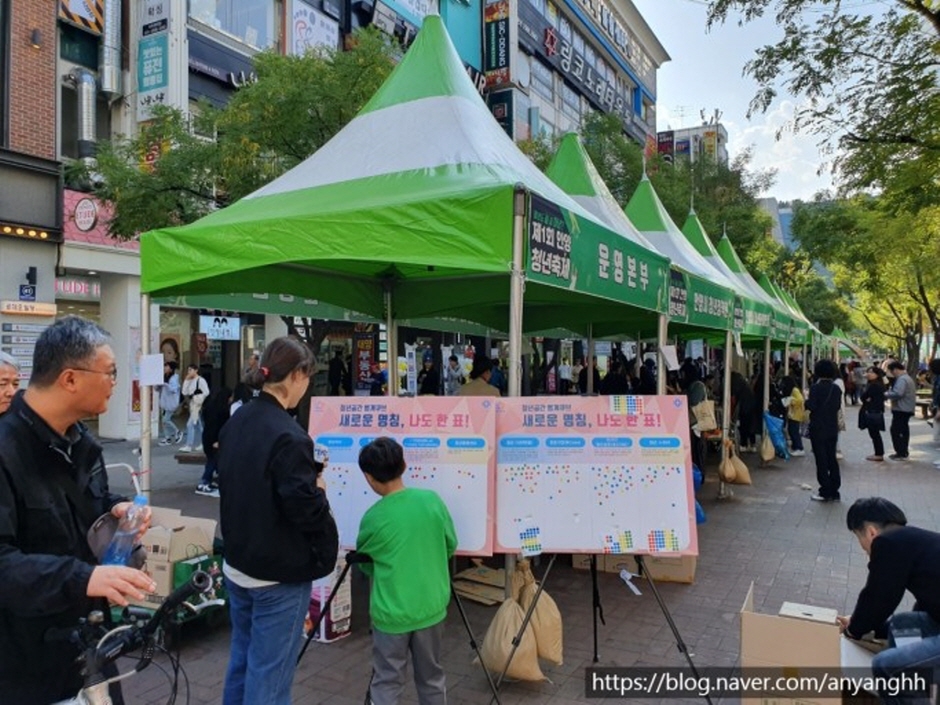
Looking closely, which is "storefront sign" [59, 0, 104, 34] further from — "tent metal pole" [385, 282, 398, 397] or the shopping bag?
the shopping bag

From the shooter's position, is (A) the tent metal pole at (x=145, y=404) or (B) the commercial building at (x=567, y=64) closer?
(A) the tent metal pole at (x=145, y=404)

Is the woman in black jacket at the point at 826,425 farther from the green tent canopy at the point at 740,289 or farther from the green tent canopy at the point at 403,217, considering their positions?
the green tent canopy at the point at 403,217

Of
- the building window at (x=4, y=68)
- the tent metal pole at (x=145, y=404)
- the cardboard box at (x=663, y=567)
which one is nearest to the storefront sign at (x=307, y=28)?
the building window at (x=4, y=68)

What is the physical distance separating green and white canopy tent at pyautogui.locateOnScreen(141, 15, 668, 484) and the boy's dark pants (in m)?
1.56

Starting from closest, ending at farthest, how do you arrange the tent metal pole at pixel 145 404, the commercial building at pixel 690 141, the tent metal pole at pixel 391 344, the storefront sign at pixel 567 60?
the tent metal pole at pixel 145 404, the tent metal pole at pixel 391 344, the storefront sign at pixel 567 60, the commercial building at pixel 690 141

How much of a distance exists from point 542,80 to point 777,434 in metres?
21.3

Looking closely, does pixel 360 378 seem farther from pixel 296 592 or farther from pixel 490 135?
pixel 296 592

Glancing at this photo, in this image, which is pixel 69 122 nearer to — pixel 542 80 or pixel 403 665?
pixel 403 665

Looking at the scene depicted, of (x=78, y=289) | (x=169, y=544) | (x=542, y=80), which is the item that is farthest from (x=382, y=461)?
(x=542, y=80)

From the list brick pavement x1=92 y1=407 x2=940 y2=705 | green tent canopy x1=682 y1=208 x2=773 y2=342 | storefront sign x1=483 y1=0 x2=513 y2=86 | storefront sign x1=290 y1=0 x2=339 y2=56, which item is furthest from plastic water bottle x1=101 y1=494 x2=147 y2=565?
storefront sign x1=483 y1=0 x2=513 y2=86

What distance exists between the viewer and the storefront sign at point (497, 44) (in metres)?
24.5

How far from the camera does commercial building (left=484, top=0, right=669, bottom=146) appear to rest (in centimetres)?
2455

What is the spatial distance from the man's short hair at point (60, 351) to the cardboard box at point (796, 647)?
285 cm

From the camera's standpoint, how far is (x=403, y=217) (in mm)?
3775
